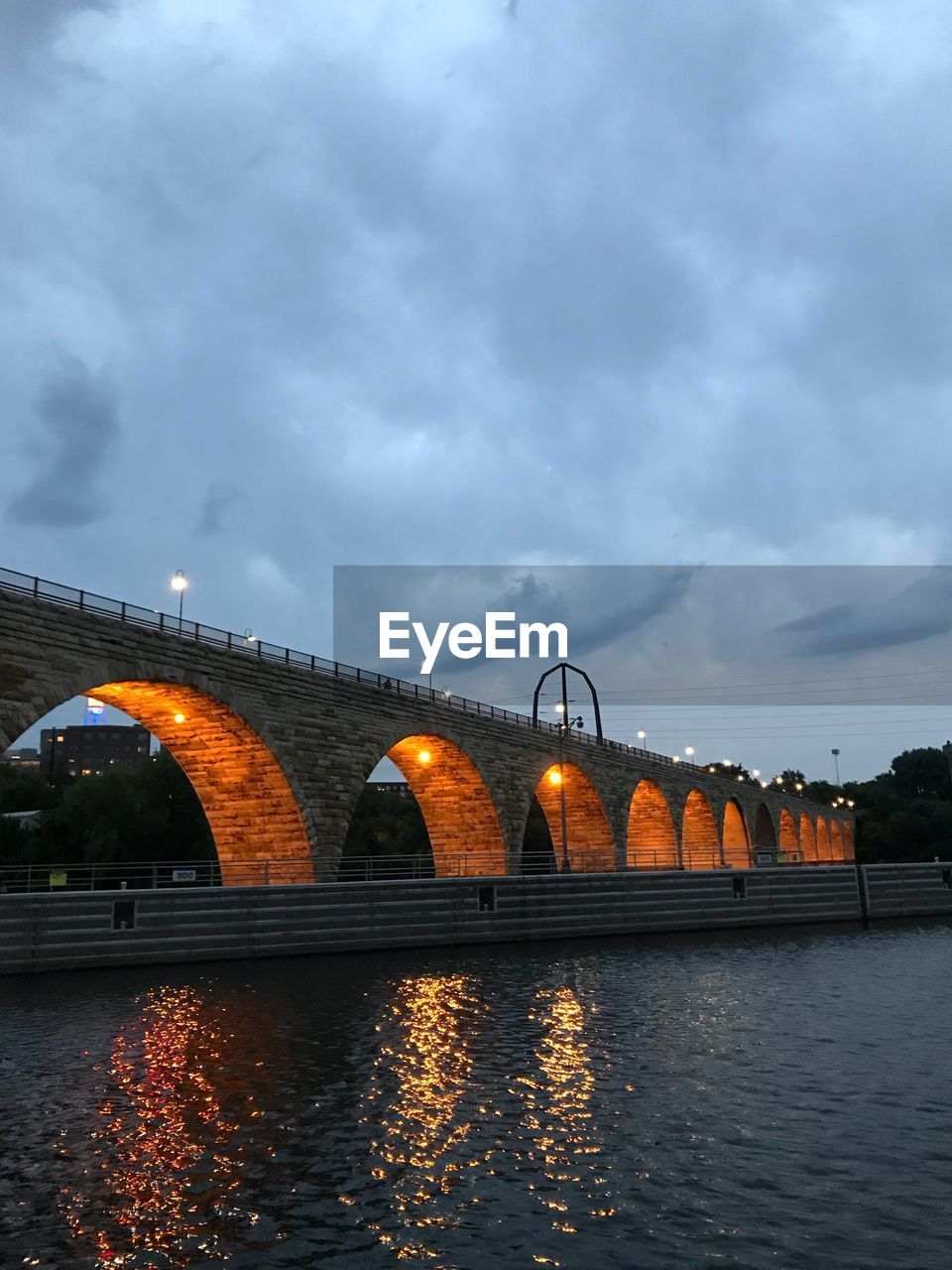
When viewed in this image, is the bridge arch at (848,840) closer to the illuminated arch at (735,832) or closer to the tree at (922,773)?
the tree at (922,773)

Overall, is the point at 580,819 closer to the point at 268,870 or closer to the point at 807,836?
the point at 268,870

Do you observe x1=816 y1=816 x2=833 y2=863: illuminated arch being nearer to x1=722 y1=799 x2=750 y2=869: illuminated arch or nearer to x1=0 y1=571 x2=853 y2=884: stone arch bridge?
x1=722 y1=799 x2=750 y2=869: illuminated arch

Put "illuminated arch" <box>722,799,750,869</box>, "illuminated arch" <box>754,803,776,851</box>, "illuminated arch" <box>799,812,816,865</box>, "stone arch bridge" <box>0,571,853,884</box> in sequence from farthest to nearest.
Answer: "illuminated arch" <box>799,812,816,865</box>, "illuminated arch" <box>754,803,776,851</box>, "illuminated arch" <box>722,799,750,869</box>, "stone arch bridge" <box>0,571,853,884</box>

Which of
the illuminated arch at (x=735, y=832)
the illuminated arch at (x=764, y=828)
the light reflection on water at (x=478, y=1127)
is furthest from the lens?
the illuminated arch at (x=764, y=828)

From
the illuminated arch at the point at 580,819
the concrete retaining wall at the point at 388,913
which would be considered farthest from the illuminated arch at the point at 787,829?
the concrete retaining wall at the point at 388,913

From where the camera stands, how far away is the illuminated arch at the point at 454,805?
44844 mm

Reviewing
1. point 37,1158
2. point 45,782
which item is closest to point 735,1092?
point 37,1158

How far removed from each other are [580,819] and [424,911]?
33022 millimetres

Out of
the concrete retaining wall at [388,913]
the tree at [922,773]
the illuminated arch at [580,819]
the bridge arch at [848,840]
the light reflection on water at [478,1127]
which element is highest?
the tree at [922,773]

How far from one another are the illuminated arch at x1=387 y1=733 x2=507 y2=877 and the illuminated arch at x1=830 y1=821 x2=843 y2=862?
110 meters

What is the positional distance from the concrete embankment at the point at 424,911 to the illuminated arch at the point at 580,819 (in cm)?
2036

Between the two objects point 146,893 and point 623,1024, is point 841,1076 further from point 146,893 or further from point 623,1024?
point 146,893

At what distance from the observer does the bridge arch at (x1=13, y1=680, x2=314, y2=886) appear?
107 feet

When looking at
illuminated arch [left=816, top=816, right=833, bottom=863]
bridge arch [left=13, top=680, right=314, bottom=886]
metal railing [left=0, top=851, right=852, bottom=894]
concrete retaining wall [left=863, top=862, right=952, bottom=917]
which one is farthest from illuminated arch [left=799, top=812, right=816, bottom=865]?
bridge arch [left=13, top=680, right=314, bottom=886]
